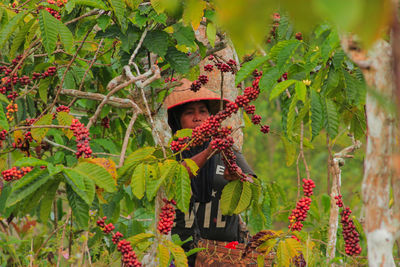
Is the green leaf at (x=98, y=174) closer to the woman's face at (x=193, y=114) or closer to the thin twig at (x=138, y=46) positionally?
the thin twig at (x=138, y=46)

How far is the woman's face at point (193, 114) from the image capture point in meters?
3.05

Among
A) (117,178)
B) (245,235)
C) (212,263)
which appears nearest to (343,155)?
(245,235)

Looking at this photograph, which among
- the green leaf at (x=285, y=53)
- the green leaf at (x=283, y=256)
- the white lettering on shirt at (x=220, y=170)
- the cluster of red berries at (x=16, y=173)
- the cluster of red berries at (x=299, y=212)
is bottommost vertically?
the green leaf at (x=283, y=256)

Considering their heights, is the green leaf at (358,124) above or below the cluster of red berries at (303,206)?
above

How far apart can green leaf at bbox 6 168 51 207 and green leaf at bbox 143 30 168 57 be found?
2.62ft

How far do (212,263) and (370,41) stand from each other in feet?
6.20

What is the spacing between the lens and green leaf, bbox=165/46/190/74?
2.48 metres

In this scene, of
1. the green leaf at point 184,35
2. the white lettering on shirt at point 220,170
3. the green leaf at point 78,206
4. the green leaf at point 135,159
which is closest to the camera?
the green leaf at point 78,206

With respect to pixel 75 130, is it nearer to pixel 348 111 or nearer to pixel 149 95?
pixel 149 95

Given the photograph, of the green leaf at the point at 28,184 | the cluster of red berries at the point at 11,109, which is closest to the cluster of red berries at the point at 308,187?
the green leaf at the point at 28,184

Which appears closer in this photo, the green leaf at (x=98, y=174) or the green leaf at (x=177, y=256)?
the green leaf at (x=98, y=174)

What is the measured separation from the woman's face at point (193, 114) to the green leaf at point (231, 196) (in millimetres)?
757

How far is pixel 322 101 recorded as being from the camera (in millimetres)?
2215

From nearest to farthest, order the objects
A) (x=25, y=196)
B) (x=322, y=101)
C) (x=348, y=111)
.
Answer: (x=25, y=196) → (x=322, y=101) → (x=348, y=111)
